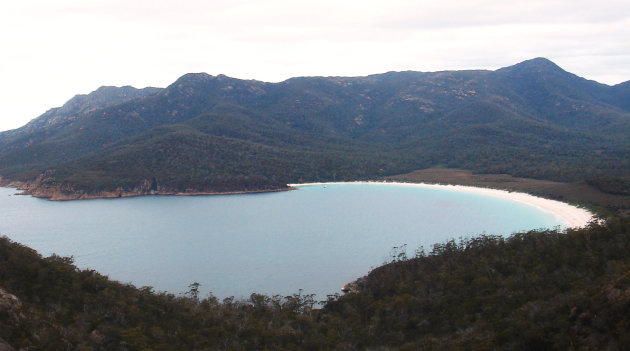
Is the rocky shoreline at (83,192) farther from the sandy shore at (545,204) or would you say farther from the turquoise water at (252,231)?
the sandy shore at (545,204)

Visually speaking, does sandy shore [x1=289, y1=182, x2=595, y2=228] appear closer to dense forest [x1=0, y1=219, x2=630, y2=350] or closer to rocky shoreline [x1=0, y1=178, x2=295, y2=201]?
dense forest [x1=0, y1=219, x2=630, y2=350]

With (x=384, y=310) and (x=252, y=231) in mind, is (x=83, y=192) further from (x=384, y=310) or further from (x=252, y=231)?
(x=384, y=310)

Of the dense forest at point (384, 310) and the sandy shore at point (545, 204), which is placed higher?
the sandy shore at point (545, 204)

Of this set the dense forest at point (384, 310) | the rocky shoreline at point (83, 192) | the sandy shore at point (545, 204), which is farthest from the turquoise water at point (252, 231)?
the dense forest at point (384, 310)

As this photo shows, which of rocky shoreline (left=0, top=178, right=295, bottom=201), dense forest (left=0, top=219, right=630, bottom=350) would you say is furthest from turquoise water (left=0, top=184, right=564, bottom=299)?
dense forest (left=0, top=219, right=630, bottom=350)

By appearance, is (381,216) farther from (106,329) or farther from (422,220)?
(106,329)
